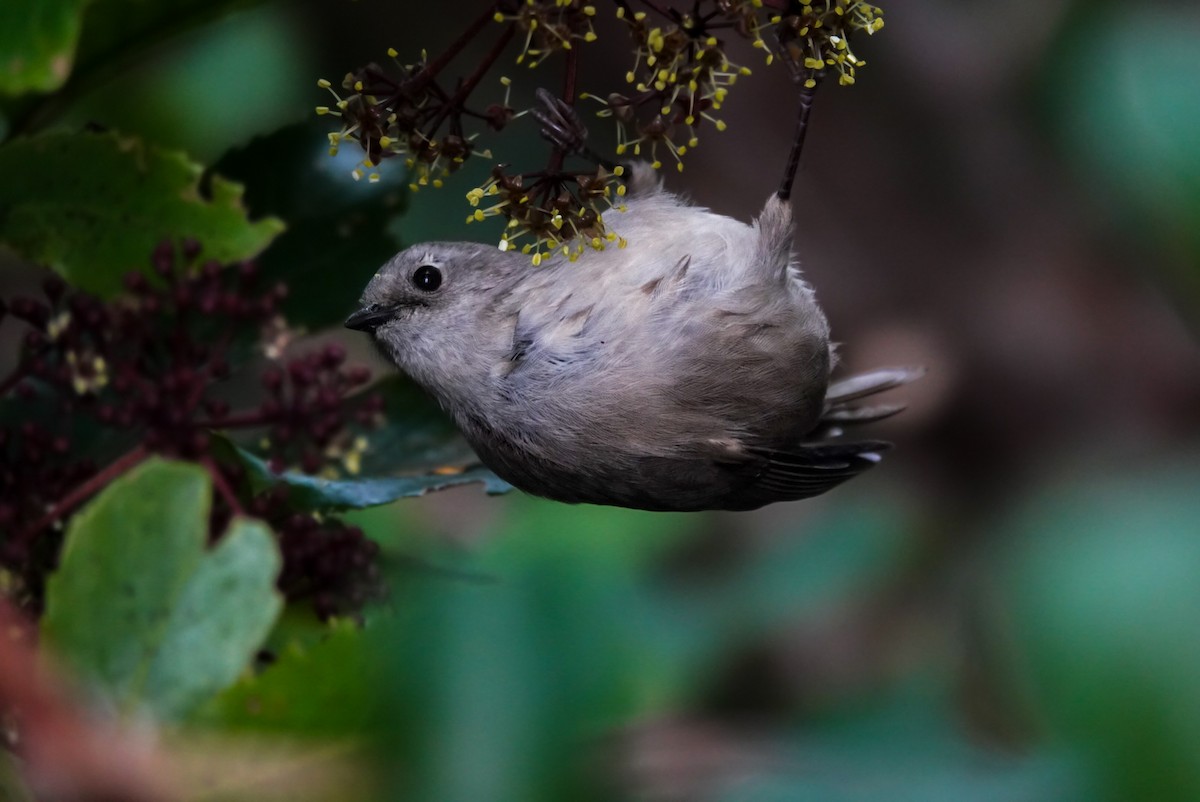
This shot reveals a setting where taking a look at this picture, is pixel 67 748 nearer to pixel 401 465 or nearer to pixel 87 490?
pixel 87 490

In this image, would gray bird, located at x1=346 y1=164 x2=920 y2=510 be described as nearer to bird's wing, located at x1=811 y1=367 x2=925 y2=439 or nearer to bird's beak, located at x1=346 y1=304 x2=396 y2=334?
bird's beak, located at x1=346 y1=304 x2=396 y2=334

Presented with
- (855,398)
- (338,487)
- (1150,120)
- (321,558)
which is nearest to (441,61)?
(338,487)

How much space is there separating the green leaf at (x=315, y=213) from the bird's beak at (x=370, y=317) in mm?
108

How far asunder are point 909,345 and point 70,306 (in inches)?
203

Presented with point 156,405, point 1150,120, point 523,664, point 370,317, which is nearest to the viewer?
point 156,405

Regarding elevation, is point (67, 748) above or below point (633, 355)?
below

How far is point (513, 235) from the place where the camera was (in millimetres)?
2193

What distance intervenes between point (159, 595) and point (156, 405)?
2.45 feet

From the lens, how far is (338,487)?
209cm

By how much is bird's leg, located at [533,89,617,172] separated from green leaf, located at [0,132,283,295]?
0.49 meters

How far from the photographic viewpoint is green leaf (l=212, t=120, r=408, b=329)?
238 centimetres

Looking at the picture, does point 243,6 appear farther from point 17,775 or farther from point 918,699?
point 918,699

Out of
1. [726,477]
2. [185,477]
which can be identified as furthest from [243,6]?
[726,477]

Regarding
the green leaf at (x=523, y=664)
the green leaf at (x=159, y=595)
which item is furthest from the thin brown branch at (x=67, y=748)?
the green leaf at (x=523, y=664)
